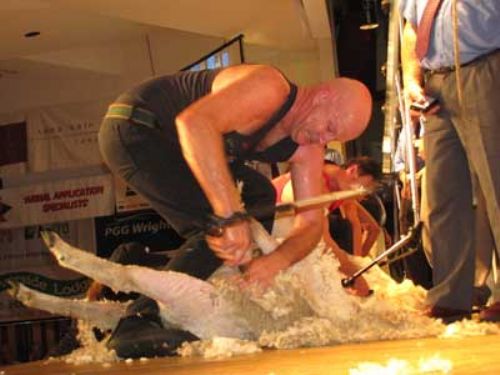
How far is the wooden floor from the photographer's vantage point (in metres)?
1.63

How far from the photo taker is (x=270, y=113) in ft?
7.35

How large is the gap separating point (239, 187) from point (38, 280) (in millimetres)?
6084

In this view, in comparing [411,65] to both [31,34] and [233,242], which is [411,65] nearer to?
[233,242]

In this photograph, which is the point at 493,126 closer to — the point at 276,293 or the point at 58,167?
the point at 276,293

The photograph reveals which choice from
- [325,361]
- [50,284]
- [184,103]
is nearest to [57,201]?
[50,284]

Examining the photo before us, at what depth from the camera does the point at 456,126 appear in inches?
96.7

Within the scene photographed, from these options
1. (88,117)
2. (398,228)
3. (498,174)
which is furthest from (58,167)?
(498,174)

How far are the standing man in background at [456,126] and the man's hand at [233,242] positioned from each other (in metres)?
0.69

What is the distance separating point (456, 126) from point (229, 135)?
2.25 ft

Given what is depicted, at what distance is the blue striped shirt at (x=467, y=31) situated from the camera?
231 centimetres

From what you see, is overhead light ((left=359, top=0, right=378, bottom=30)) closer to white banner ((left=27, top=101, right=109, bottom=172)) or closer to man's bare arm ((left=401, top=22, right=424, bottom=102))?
white banner ((left=27, top=101, right=109, bottom=172))

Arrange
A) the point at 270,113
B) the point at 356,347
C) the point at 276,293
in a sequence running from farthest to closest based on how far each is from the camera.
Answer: the point at 276,293
the point at 270,113
the point at 356,347

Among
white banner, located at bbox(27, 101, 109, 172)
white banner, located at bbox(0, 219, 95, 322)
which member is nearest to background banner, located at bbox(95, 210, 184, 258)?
white banner, located at bbox(0, 219, 95, 322)

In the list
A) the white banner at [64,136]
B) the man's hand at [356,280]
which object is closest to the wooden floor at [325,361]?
the man's hand at [356,280]
